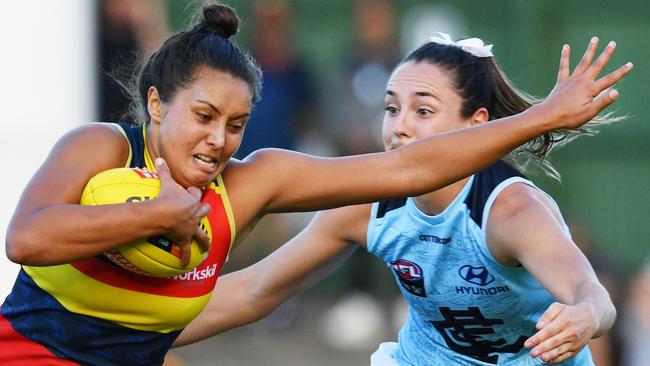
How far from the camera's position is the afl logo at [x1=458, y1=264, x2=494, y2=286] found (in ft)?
17.1

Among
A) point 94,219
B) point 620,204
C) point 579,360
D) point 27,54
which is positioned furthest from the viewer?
point 620,204

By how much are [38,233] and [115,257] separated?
32 cm

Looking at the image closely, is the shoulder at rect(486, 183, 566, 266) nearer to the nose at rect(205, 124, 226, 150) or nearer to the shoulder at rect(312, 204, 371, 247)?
the shoulder at rect(312, 204, 371, 247)

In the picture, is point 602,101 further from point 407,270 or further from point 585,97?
point 407,270

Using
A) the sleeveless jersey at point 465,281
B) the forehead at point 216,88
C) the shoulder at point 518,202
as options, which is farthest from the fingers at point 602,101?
the forehead at point 216,88

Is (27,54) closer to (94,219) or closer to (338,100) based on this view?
(338,100)

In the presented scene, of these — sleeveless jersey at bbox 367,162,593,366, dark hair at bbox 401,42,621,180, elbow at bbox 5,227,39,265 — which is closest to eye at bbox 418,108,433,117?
dark hair at bbox 401,42,621,180

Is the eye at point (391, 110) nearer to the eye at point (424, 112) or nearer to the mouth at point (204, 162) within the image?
the eye at point (424, 112)

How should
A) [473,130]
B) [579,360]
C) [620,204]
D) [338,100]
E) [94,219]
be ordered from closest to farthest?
[94,219] → [473,130] → [579,360] → [338,100] → [620,204]

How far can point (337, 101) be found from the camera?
1088 cm

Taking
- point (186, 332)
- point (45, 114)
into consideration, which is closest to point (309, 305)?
point (45, 114)

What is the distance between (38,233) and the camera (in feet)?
12.8

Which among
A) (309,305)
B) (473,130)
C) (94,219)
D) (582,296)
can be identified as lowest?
(309,305)

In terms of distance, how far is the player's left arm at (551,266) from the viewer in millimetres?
4020
